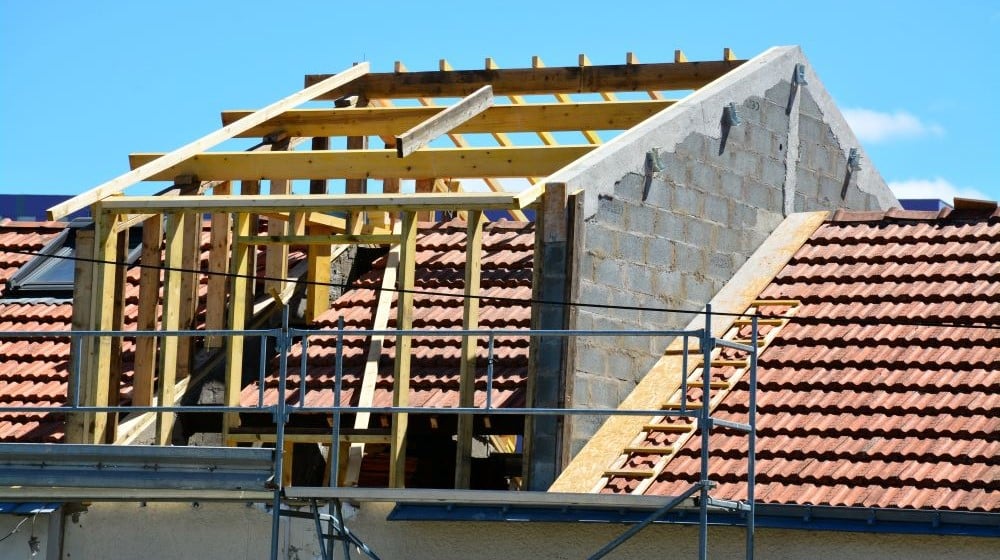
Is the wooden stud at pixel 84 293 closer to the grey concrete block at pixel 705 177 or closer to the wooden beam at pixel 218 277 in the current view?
the wooden beam at pixel 218 277

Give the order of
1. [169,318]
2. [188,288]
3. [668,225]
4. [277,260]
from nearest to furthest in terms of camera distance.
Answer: [169,318] → [668,225] → [188,288] → [277,260]

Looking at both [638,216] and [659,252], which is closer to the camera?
[638,216]

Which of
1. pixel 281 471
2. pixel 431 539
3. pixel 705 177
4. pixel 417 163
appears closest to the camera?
pixel 281 471

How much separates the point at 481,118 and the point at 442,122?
1.45 metres

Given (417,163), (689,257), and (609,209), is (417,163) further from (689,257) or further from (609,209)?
(689,257)

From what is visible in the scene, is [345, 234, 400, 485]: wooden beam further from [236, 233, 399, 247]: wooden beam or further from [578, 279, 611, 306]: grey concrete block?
[578, 279, 611, 306]: grey concrete block

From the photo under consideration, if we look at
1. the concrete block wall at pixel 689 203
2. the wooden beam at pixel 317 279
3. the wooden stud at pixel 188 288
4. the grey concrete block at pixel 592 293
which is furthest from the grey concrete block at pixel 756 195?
the wooden stud at pixel 188 288

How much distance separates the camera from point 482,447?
17.8 metres

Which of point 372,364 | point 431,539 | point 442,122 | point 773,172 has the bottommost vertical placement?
point 431,539

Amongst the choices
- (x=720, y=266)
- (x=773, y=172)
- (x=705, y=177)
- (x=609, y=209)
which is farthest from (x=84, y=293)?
(x=773, y=172)

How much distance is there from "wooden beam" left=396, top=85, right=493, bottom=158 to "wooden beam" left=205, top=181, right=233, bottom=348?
192 centimetres

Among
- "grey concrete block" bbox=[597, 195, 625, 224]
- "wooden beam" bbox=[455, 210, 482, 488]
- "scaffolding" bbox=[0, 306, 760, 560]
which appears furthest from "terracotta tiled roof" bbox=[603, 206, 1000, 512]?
"grey concrete block" bbox=[597, 195, 625, 224]

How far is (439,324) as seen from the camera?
14922 millimetres

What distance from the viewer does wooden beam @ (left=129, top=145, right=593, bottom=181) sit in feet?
47.9
